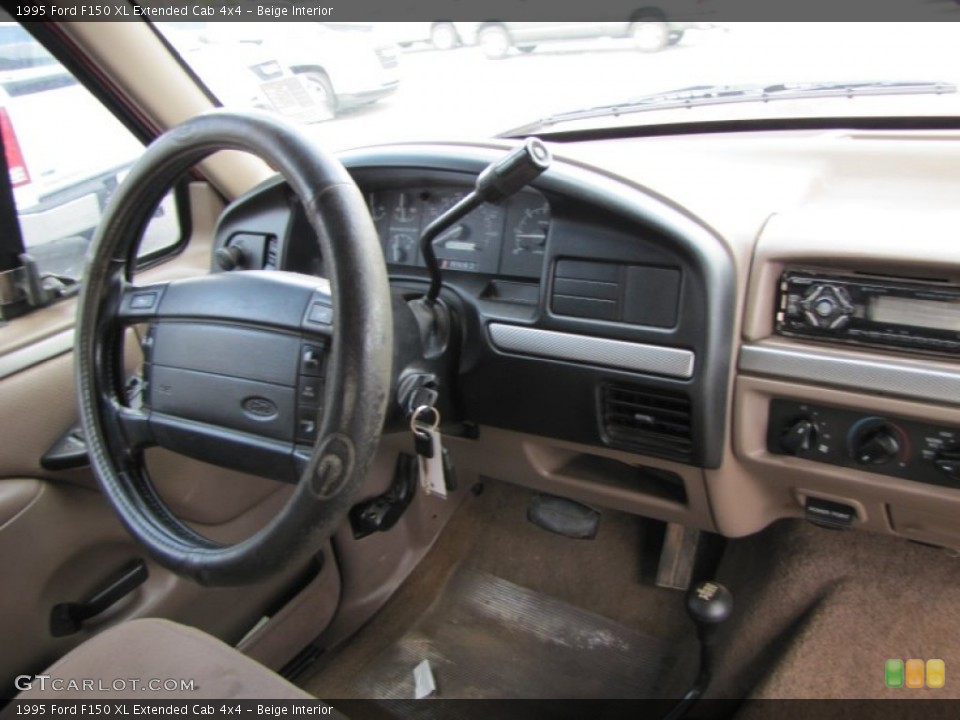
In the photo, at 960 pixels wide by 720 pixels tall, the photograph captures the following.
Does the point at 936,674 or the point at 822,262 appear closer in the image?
the point at 822,262

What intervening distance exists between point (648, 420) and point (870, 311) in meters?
0.37

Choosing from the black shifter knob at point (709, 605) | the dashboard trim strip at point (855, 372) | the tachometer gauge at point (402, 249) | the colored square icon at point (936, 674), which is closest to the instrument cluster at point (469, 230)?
the tachometer gauge at point (402, 249)

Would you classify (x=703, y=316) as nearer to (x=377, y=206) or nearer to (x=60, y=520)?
(x=377, y=206)

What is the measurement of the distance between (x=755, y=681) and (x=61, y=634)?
1.38 m

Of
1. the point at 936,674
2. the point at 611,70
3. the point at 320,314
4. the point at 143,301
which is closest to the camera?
the point at 320,314

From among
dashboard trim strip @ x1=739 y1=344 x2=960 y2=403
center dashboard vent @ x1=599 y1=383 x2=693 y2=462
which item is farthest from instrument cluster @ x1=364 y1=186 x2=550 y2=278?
dashboard trim strip @ x1=739 y1=344 x2=960 y2=403

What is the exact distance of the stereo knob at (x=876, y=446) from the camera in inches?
42.9

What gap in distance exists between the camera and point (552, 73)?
173 cm

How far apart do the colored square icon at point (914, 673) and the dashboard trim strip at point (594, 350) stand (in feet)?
2.82

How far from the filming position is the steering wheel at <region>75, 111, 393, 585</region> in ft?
A: 2.85

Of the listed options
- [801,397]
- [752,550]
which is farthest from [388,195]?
[752,550]

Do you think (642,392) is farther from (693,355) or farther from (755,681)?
(755,681)

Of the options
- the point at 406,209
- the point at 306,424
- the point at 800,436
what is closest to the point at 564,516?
the point at 800,436

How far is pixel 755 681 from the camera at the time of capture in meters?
1.60
